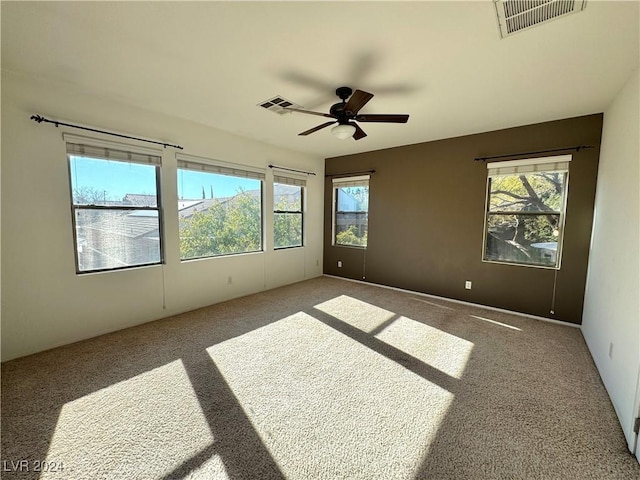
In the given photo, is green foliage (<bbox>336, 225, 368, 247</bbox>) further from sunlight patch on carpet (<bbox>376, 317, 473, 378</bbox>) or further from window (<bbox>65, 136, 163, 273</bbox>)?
window (<bbox>65, 136, 163, 273</bbox>)

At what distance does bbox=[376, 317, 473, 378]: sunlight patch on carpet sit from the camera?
8.08 feet

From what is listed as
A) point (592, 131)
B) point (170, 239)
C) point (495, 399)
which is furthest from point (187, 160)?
point (592, 131)

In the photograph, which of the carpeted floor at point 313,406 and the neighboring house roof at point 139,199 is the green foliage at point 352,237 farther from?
the neighboring house roof at point 139,199

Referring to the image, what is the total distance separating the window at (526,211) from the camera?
339 cm

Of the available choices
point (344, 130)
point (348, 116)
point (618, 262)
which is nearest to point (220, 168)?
point (344, 130)

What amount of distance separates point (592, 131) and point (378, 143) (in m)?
2.62

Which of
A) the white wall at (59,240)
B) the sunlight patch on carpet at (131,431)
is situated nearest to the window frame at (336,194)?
the white wall at (59,240)

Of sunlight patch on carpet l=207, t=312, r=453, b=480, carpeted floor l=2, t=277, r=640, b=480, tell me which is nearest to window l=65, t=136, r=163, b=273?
carpeted floor l=2, t=277, r=640, b=480

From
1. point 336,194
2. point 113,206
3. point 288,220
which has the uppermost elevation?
point 336,194

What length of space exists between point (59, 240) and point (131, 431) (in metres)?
2.12

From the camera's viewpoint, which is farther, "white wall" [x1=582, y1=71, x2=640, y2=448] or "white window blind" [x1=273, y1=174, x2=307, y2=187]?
"white window blind" [x1=273, y1=174, x2=307, y2=187]

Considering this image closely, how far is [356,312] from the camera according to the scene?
→ 3699mm

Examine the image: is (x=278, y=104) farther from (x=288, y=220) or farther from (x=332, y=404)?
(x=332, y=404)

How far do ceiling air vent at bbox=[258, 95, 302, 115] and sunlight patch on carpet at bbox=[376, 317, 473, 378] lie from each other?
2765 mm
